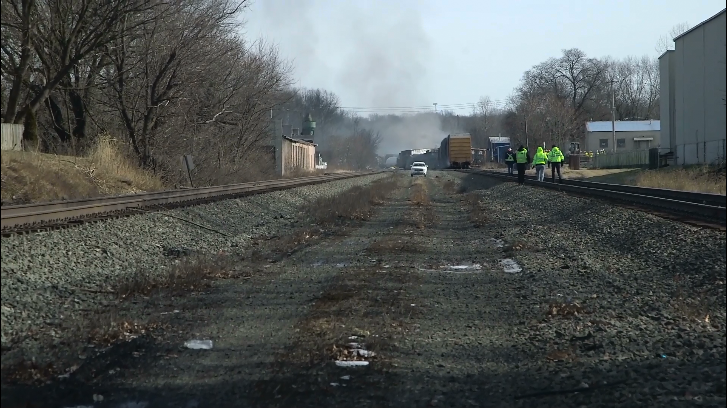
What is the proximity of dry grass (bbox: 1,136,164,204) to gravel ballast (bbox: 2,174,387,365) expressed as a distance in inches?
145

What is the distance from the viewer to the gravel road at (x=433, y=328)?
228 inches

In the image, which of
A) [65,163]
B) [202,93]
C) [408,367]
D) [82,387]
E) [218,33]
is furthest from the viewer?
[202,93]

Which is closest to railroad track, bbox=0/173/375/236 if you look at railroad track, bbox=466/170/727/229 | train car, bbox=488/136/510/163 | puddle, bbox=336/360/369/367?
puddle, bbox=336/360/369/367

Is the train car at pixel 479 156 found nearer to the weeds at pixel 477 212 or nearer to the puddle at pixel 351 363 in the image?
the weeds at pixel 477 212

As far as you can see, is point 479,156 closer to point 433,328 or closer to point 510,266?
point 510,266

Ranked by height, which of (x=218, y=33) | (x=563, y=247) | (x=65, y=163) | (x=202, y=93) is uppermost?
(x=218, y=33)

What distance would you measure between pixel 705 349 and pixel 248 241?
1164cm

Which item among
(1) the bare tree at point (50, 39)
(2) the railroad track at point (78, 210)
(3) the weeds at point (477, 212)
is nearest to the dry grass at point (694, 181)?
(3) the weeds at point (477, 212)

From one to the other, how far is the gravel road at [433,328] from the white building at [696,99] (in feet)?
106

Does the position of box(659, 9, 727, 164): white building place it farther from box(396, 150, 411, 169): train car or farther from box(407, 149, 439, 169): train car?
box(396, 150, 411, 169): train car

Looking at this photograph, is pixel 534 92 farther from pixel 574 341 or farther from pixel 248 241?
pixel 574 341

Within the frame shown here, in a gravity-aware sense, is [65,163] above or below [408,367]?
above

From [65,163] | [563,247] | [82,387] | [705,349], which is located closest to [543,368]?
[705,349]

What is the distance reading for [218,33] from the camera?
116 feet
